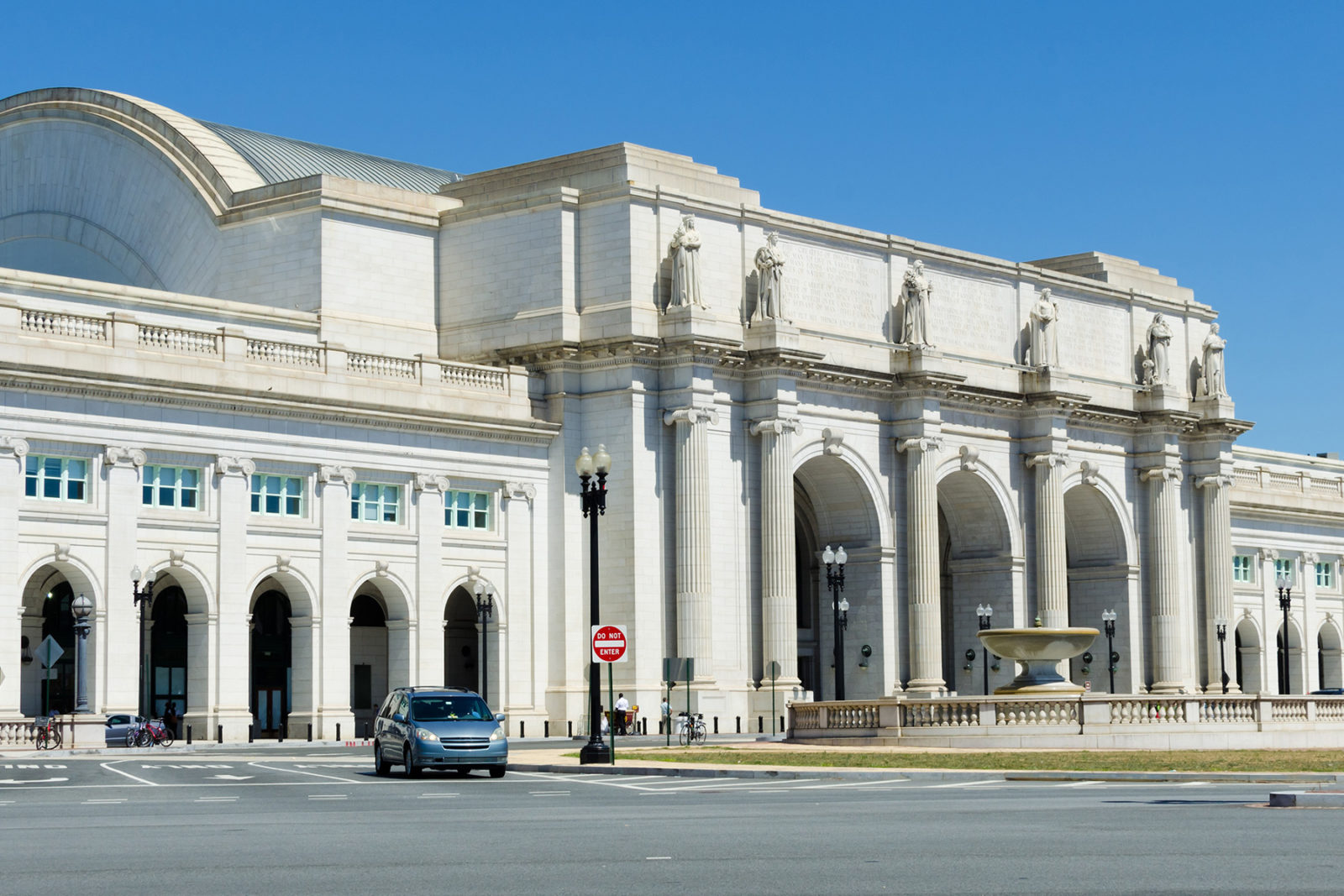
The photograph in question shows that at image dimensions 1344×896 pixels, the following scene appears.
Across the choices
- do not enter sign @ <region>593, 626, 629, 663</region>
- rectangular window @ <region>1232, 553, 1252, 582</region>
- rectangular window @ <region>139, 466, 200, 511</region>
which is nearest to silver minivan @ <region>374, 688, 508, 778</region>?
do not enter sign @ <region>593, 626, 629, 663</region>

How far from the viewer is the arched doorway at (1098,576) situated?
99.3m

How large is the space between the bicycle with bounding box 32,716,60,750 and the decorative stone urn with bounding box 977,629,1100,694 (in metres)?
25.8

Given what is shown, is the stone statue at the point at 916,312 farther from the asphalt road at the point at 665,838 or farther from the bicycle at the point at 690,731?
the asphalt road at the point at 665,838

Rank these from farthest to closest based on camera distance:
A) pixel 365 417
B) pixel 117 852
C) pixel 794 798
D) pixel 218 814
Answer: pixel 365 417
pixel 794 798
pixel 218 814
pixel 117 852

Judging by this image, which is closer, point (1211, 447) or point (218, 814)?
point (218, 814)

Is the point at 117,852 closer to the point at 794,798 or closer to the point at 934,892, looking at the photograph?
the point at 934,892

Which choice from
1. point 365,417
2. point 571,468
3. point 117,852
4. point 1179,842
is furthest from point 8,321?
point 1179,842

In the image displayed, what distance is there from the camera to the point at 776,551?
259ft

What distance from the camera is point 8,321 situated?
2426 inches

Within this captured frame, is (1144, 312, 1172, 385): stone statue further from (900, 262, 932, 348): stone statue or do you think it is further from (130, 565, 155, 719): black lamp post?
(130, 565, 155, 719): black lamp post

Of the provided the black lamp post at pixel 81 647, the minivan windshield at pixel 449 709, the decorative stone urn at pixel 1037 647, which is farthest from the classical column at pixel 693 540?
the minivan windshield at pixel 449 709

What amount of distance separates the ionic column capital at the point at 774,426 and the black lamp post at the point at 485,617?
12047 millimetres

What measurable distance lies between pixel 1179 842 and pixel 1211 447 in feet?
270

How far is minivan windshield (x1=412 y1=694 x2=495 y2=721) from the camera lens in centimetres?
4297
